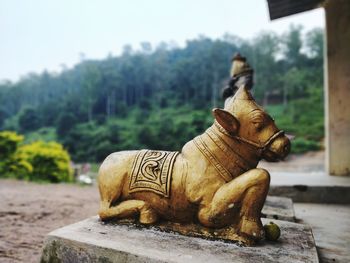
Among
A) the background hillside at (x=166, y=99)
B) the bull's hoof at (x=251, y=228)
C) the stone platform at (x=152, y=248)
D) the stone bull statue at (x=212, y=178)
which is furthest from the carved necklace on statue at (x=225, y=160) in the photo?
the background hillside at (x=166, y=99)

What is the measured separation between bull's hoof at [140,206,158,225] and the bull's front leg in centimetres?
35

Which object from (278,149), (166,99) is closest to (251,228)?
(278,149)

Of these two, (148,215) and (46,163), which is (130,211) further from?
(46,163)

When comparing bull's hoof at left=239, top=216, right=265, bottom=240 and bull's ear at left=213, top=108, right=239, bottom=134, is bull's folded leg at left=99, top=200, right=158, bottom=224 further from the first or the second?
bull's ear at left=213, top=108, right=239, bottom=134

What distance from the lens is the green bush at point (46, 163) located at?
10070 millimetres

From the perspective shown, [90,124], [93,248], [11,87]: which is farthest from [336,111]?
[11,87]

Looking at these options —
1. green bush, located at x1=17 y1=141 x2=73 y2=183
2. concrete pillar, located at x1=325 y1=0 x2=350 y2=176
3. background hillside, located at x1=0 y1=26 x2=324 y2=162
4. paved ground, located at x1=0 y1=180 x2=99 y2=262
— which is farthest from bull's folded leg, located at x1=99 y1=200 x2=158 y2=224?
background hillside, located at x1=0 y1=26 x2=324 y2=162

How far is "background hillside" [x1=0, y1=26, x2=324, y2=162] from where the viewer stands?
27234 mm

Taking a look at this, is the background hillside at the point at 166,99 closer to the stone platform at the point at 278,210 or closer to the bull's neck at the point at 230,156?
the stone platform at the point at 278,210

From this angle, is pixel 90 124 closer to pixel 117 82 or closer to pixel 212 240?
pixel 117 82

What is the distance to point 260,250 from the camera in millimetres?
1587

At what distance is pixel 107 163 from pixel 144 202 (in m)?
0.34

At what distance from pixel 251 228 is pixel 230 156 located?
0.39 m

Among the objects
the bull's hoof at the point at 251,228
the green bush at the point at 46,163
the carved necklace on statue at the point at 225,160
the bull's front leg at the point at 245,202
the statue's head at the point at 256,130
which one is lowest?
the green bush at the point at 46,163
